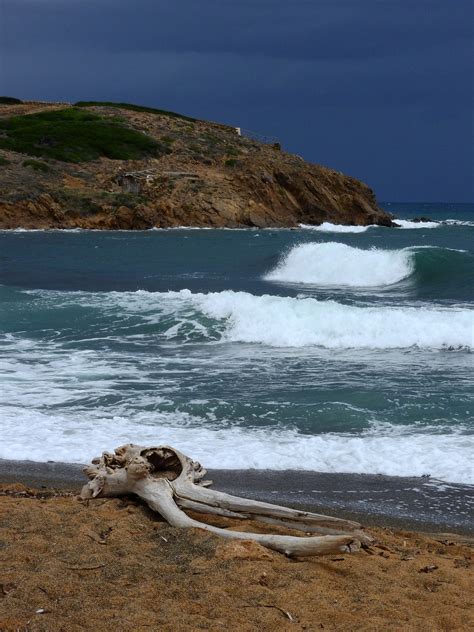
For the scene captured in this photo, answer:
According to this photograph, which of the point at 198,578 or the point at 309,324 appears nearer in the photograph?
the point at 198,578

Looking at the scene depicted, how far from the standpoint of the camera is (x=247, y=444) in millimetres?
8781

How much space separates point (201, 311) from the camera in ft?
59.1

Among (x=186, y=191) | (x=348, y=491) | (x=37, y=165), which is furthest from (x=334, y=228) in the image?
(x=348, y=491)

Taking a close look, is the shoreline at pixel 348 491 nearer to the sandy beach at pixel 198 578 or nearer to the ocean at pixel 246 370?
the sandy beach at pixel 198 578

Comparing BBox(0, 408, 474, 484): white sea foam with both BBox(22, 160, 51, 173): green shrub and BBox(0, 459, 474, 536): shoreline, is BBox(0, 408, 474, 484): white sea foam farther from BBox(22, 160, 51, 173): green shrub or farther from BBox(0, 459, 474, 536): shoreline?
BBox(22, 160, 51, 173): green shrub

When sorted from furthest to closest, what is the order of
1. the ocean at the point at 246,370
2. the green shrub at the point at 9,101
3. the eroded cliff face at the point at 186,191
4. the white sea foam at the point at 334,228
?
the green shrub at the point at 9,101 → the white sea foam at the point at 334,228 → the eroded cliff face at the point at 186,191 → the ocean at the point at 246,370

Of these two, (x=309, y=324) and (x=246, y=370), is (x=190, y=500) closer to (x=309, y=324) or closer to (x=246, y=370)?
(x=246, y=370)

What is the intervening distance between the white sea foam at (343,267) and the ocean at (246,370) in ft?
1.51

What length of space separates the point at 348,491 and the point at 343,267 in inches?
957

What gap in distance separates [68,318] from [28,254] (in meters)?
17.5

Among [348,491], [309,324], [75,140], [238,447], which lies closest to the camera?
[348,491]

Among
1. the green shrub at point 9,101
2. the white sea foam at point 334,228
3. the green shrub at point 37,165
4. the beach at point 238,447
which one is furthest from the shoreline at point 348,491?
the green shrub at point 9,101

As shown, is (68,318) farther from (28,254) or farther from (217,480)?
(28,254)

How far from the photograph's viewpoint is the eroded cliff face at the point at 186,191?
164ft
